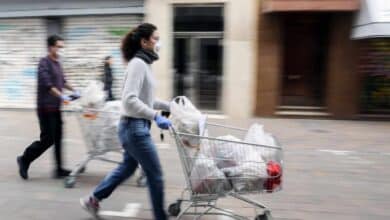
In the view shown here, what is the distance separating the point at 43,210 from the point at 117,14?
827 cm

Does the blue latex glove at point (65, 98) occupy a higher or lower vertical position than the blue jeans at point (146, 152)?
higher

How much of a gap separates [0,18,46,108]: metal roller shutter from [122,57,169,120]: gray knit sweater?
389 inches

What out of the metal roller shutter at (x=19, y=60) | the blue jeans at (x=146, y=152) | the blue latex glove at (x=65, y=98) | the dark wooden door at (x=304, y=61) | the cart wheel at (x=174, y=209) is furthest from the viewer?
the metal roller shutter at (x=19, y=60)

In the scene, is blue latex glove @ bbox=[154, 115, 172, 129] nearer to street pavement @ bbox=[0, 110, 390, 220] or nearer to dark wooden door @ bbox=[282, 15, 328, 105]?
street pavement @ bbox=[0, 110, 390, 220]

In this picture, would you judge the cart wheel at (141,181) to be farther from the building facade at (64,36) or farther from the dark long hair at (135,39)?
the building facade at (64,36)

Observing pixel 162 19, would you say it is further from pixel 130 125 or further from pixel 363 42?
pixel 130 125

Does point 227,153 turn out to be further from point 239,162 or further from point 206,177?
point 206,177

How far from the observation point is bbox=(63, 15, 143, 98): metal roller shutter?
12.6 m

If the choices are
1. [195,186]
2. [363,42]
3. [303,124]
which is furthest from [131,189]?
[363,42]

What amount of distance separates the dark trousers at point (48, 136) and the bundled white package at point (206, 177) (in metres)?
2.38

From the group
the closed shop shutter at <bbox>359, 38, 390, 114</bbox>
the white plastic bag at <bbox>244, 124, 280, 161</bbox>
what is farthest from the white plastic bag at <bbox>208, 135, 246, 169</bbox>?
the closed shop shutter at <bbox>359, 38, 390, 114</bbox>

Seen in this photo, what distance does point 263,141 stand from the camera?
163 inches

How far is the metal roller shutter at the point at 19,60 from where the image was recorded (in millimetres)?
13070

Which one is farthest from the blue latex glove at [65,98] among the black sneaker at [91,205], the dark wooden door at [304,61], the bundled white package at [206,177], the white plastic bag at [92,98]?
the dark wooden door at [304,61]
